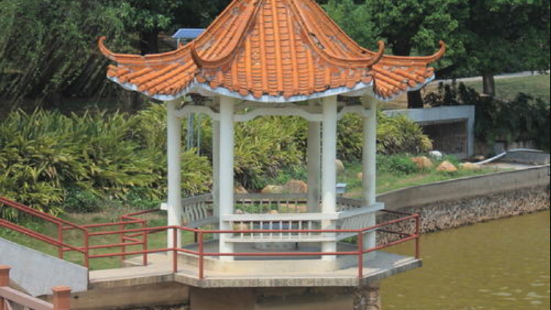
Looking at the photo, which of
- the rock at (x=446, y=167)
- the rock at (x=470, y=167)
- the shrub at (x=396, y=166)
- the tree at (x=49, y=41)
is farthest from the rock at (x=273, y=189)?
the rock at (x=470, y=167)

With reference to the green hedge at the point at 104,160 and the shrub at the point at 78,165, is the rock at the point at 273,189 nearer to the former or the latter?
the green hedge at the point at 104,160

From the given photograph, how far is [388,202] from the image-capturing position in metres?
30.6

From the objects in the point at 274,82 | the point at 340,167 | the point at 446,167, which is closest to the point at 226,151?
the point at 274,82

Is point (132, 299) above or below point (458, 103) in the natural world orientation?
below

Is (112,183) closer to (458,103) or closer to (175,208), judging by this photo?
(175,208)

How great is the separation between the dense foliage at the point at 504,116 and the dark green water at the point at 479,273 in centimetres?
914

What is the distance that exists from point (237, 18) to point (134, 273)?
420cm

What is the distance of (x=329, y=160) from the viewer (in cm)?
1734

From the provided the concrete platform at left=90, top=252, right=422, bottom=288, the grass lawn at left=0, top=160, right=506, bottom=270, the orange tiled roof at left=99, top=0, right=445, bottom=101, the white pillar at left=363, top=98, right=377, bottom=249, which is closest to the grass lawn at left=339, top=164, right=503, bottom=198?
the grass lawn at left=0, top=160, right=506, bottom=270

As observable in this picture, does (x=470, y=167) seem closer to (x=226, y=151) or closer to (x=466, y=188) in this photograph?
(x=466, y=188)

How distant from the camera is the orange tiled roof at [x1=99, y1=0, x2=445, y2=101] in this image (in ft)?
54.9

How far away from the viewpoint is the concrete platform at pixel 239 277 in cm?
1678

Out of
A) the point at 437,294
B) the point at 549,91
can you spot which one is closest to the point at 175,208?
the point at 437,294

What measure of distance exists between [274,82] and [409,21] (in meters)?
24.6
